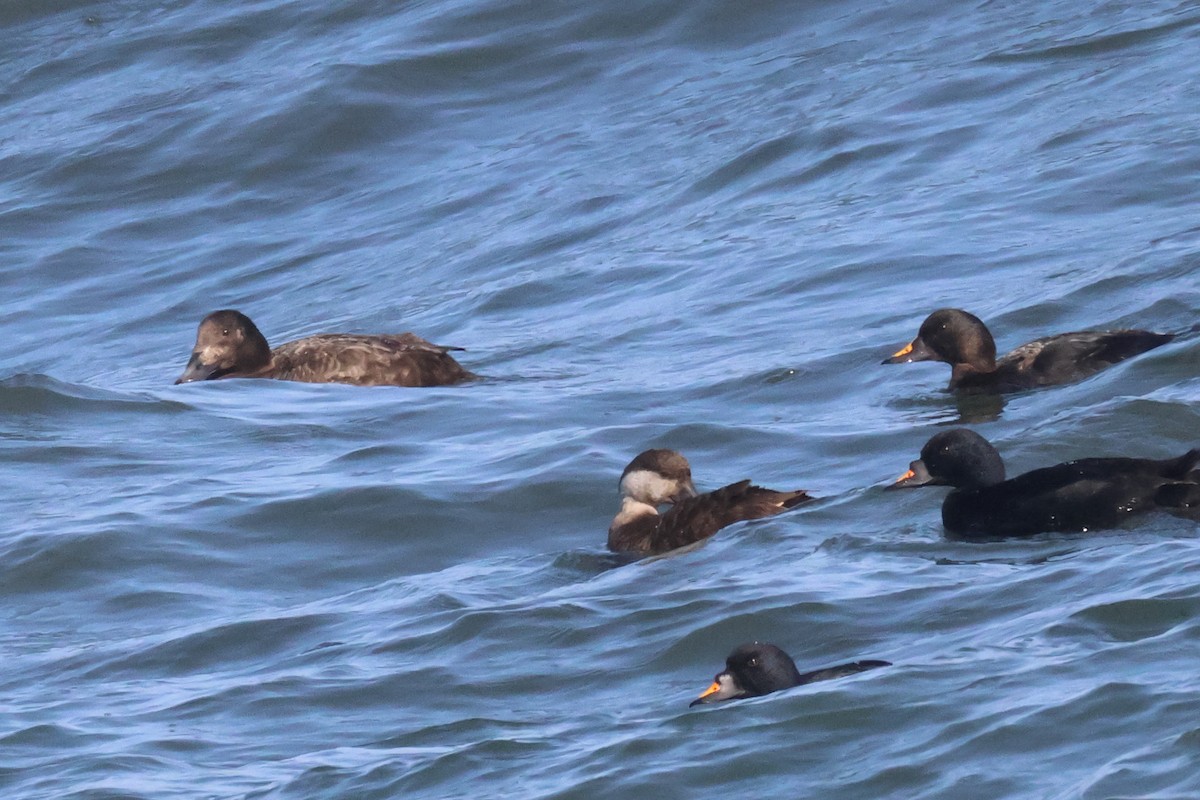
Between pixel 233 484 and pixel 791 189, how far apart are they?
7.20m

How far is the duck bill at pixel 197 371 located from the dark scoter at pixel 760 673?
27.2ft

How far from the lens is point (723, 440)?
1145cm

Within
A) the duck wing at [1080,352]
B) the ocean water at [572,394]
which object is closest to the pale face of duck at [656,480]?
the ocean water at [572,394]

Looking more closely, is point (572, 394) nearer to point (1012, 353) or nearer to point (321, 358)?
point (321, 358)

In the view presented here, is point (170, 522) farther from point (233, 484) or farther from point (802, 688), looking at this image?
point (802, 688)

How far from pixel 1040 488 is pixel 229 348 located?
733cm

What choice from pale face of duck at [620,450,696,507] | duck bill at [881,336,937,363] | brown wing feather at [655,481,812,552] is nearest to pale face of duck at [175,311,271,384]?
duck bill at [881,336,937,363]

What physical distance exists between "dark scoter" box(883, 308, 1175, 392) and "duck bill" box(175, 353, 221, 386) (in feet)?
15.8

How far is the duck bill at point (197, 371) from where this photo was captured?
48.8ft

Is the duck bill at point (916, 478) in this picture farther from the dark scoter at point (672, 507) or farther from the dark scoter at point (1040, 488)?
the dark scoter at point (672, 507)

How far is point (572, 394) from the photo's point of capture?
12969 millimetres

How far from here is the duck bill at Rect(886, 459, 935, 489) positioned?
31.0ft

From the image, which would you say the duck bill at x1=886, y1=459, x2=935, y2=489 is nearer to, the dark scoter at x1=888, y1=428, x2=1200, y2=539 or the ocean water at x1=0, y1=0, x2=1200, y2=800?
the dark scoter at x1=888, y1=428, x2=1200, y2=539

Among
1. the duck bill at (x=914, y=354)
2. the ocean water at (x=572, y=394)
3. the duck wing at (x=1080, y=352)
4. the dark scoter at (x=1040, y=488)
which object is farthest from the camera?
the duck bill at (x=914, y=354)
